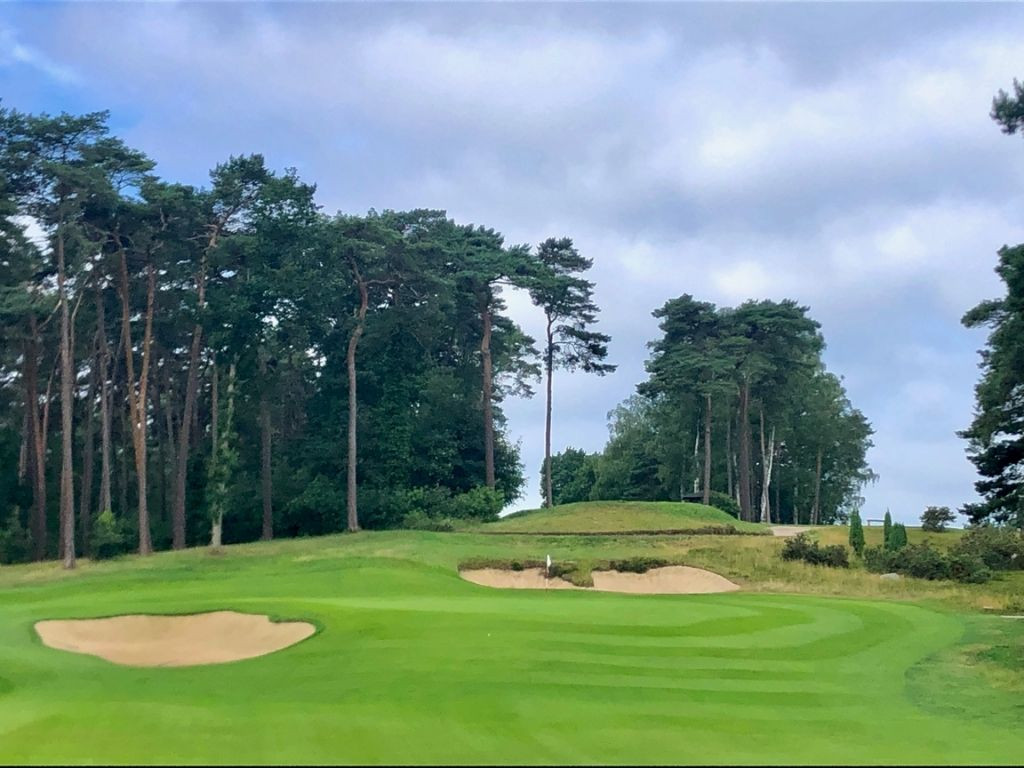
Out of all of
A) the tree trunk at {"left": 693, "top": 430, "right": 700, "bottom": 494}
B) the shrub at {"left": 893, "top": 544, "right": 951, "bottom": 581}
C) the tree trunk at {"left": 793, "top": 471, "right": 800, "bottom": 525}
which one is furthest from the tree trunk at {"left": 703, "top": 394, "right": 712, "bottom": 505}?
the shrub at {"left": 893, "top": 544, "right": 951, "bottom": 581}

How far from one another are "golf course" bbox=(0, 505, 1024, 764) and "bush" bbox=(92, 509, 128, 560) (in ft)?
58.4

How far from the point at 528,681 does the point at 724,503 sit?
61263 millimetres

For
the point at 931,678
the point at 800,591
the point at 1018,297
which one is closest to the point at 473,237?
the point at 800,591

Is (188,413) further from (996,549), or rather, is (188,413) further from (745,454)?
(745,454)

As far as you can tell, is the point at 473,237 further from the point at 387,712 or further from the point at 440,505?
the point at 387,712

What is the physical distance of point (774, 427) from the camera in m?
88.1

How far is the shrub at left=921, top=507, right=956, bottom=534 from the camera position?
197 feet

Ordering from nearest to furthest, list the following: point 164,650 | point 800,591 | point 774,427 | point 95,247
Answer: point 164,650
point 800,591
point 95,247
point 774,427

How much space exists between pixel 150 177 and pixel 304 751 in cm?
4722

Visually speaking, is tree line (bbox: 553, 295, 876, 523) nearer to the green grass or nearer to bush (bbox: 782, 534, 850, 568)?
bush (bbox: 782, 534, 850, 568)

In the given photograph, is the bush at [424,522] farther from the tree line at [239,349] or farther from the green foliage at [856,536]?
the green foliage at [856,536]

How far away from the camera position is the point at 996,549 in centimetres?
4400

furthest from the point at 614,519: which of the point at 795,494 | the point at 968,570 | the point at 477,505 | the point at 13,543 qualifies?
the point at 795,494

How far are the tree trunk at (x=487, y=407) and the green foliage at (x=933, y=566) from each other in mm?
29259
